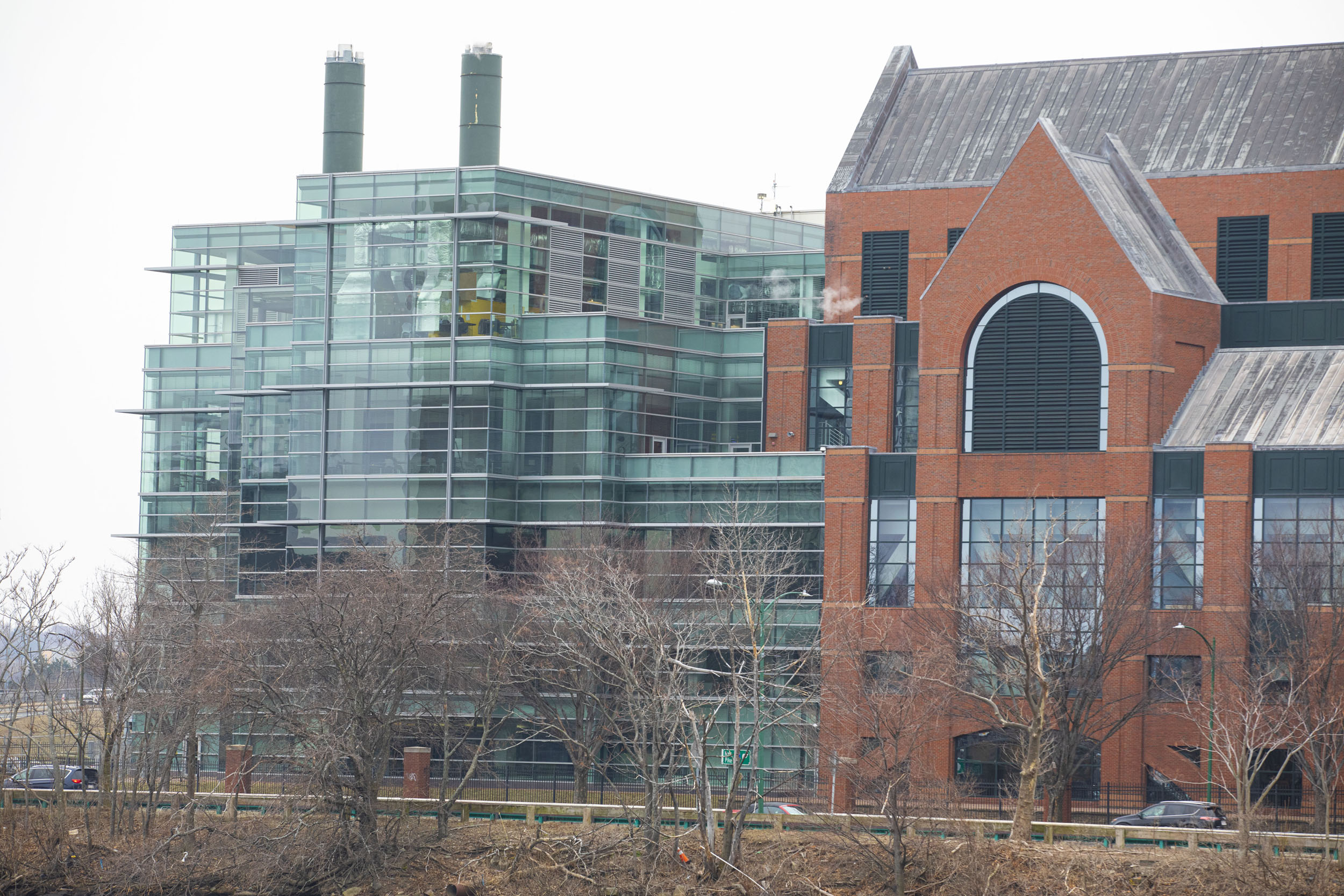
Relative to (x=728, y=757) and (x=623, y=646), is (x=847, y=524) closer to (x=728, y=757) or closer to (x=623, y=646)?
(x=728, y=757)

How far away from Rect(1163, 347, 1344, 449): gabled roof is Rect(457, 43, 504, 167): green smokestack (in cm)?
3132

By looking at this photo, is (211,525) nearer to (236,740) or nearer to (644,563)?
(236,740)

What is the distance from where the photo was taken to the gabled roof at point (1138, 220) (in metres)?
64.0

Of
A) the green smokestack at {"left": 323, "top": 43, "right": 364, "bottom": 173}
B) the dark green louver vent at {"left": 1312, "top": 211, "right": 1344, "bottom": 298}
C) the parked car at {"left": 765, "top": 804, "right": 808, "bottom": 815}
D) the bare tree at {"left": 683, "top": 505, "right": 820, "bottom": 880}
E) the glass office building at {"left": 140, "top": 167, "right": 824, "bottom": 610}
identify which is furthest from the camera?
the green smokestack at {"left": 323, "top": 43, "right": 364, "bottom": 173}

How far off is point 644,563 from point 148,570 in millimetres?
18352

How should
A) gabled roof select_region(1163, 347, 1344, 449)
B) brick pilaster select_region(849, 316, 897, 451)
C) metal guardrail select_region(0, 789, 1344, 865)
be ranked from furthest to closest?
brick pilaster select_region(849, 316, 897, 451) < gabled roof select_region(1163, 347, 1344, 449) < metal guardrail select_region(0, 789, 1344, 865)

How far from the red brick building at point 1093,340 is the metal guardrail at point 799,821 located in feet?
26.9

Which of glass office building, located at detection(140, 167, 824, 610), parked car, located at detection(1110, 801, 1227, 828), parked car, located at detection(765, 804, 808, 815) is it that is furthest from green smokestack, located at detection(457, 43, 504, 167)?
parked car, located at detection(1110, 801, 1227, 828)

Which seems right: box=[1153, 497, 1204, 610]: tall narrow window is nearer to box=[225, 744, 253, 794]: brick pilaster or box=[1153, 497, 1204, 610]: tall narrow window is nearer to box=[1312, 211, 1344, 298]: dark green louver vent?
box=[1312, 211, 1344, 298]: dark green louver vent

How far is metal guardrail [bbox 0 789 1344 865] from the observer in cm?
4559

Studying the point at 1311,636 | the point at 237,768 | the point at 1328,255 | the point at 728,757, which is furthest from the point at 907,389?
the point at 237,768

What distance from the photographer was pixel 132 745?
7288 cm

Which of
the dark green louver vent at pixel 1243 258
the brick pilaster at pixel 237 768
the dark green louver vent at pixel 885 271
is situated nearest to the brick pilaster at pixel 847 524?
the dark green louver vent at pixel 885 271

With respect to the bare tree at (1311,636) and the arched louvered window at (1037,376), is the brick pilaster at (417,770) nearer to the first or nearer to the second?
the arched louvered window at (1037,376)
